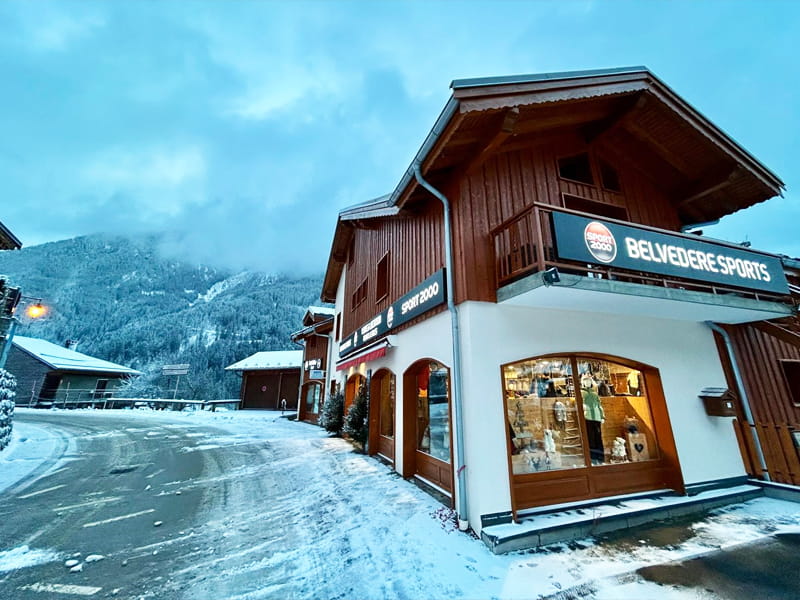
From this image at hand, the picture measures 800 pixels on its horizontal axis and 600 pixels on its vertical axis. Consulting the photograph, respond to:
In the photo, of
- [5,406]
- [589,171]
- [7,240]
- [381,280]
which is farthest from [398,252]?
[7,240]

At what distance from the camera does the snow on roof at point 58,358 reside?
2433 cm

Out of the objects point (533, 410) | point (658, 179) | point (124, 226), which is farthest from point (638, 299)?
point (124, 226)

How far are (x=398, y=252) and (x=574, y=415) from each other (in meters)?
5.54

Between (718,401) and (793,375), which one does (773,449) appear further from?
(793,375)

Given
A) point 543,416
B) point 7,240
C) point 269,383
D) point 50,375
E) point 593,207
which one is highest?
point 7,240

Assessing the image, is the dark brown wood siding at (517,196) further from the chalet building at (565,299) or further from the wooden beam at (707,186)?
the wooden beam at (707,186)

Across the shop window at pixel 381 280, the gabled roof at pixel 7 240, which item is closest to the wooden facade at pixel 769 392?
the shop window at pixel 381 280

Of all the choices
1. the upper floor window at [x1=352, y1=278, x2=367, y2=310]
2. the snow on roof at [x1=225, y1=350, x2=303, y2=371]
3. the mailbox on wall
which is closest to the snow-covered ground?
the mailbox on wall

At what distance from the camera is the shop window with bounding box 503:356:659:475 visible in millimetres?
5406

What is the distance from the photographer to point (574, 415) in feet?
18.7

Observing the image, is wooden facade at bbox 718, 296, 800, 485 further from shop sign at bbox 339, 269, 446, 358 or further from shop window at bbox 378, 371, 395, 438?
shop window at bbox 378, 371, 395, 438

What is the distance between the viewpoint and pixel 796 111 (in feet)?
358

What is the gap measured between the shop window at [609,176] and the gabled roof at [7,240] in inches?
704

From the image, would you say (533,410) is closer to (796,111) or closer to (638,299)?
(638,299)
